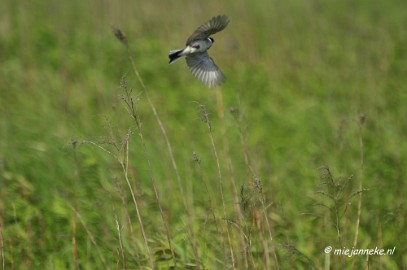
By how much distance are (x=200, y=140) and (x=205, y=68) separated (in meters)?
1.83

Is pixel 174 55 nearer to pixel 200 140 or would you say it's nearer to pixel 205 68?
pixel 205 68

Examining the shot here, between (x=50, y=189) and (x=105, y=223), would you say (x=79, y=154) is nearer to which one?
(x=50, y=189)

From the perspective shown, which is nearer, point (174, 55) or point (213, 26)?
point (213, 26)

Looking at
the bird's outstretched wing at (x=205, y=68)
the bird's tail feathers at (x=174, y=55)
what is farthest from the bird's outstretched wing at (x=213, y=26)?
the bird's outstretched wing at (x=205, y=68)

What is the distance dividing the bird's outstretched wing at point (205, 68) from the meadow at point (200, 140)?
0.21m

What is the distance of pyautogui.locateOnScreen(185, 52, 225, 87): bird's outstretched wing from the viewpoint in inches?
98.7

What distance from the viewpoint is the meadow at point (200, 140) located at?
257cm

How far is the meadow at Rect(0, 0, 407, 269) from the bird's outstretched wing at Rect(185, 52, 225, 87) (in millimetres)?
207

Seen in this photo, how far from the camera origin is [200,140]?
434 centimetres

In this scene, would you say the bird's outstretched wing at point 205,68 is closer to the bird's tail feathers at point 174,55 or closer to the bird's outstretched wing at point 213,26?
the bird's tail feathers at point 174,55

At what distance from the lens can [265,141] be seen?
430cm

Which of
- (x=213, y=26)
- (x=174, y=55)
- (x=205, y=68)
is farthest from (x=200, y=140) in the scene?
(x=213, y=26)

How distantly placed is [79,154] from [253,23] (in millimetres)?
4257

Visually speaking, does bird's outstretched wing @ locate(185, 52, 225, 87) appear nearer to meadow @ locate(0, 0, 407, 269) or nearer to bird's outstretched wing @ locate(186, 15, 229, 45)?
meadow @ locate(0, 0, 407, 269)
